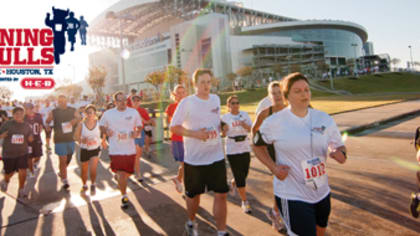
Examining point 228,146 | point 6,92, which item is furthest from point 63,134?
point 6,92

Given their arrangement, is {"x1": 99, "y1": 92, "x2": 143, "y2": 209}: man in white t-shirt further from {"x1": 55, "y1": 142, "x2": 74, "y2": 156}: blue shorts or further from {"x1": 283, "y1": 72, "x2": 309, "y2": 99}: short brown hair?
{"x1": 283, "y1": 72, "x2": 309, "y2": 99}: short brown hair

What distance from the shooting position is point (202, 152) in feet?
10.7

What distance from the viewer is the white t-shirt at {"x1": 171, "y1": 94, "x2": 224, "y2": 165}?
3.27 metres

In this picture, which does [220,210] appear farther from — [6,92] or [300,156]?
[6,92]

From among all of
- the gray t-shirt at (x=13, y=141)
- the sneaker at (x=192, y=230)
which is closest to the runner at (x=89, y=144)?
the gray t-shirt at (x=13, y=141)

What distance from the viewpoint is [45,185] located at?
6.46m

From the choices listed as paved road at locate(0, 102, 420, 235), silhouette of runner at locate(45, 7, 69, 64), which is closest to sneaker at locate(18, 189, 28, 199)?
paved road at locate(0, 102, 420, 235)

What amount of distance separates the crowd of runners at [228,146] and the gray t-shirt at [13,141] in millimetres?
17

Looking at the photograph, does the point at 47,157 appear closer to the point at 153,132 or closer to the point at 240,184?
the point at 153,132

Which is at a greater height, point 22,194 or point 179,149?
point 179,149

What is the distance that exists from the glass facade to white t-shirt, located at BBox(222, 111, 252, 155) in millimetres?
87083

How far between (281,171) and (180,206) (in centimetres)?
282

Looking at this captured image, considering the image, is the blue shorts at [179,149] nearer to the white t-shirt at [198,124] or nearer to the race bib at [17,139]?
the white t-shirt at [198,124]

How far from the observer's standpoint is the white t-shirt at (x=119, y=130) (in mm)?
4836
